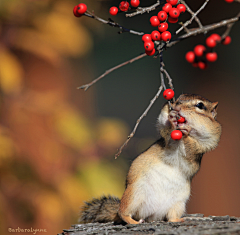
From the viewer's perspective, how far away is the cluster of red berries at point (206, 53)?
0.69 metres

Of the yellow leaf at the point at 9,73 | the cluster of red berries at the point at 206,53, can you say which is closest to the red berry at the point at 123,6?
the cluster of red berries at the point at 206,53

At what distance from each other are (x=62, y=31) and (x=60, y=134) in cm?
73

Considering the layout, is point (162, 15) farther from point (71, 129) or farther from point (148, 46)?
point (71, 129)

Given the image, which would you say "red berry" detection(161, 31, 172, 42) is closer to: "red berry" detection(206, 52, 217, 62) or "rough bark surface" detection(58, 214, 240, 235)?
"red berry" detection(206, 52, 217, 62)

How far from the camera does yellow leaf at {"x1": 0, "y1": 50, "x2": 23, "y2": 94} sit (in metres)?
2.02

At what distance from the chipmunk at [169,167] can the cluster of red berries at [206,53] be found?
0.68m

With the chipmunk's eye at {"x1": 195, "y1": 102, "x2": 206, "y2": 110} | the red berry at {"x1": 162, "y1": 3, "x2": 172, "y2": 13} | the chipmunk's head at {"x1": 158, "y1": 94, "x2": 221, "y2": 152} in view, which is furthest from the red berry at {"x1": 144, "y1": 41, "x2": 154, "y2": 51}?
the chipmunk's eye at {"x1": 195, "y1": 102, "x2": 206, "y2": 110}

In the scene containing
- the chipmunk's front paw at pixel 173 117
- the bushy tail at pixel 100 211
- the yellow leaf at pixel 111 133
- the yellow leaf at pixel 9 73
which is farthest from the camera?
the yellow leaf at pixel 111 133

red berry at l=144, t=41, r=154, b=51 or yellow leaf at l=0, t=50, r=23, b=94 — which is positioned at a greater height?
yellow leaf at l=0, t=50, r=23, b=94

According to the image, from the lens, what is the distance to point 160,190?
1.53 metres

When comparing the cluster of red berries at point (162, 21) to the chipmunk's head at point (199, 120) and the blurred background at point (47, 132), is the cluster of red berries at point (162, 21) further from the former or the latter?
the blurred background at point (47, 132)

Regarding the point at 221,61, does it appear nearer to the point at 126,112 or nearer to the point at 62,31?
the point at 126,112

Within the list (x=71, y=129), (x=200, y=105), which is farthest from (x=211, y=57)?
(x=71, y=129)

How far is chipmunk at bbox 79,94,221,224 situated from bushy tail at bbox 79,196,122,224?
51 millimetres
